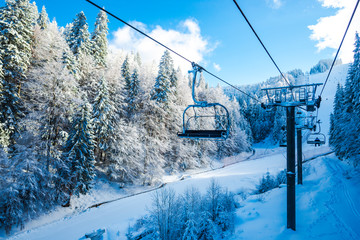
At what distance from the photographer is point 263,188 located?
19.7 meters

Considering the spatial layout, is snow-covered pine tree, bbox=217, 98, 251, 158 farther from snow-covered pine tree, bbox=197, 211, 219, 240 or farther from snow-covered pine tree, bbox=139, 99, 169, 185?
snow-covered pine tree, bbox=197, 211, 219, 240

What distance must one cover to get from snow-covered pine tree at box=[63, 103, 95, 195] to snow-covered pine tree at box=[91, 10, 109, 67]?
1345 cm

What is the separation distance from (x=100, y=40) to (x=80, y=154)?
2084 cm

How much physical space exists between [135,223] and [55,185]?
25.9 ft

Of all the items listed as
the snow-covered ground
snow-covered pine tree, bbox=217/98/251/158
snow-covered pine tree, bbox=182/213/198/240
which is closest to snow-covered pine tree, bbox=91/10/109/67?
the snow-covered ground

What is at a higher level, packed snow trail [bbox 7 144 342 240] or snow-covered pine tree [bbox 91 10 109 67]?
snow-covered pine tree [bbox 91 10 109 67]

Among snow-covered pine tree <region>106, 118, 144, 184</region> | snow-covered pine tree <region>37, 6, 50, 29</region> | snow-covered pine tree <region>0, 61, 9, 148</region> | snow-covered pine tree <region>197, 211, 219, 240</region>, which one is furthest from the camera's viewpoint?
snow-covered pine tree <region>37, 6, 50, 29</region>

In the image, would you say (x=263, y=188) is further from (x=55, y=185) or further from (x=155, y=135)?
(x=55, y=185)

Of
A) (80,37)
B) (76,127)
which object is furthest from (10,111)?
(80,37)

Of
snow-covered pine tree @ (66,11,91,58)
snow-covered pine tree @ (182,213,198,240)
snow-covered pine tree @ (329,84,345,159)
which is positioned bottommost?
snow-covered pine tree @ (182,213,198,240)

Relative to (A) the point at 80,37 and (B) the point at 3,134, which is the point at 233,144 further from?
(B) the point at 3,134

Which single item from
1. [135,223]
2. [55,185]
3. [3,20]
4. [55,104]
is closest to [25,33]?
[3,20]

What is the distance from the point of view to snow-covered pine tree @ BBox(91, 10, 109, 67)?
1042 inches

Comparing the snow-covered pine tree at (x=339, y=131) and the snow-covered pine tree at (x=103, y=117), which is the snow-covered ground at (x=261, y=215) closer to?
the snow-covered pine tree at (x=339, y=131)
